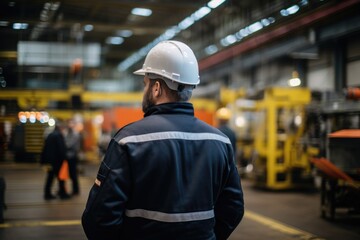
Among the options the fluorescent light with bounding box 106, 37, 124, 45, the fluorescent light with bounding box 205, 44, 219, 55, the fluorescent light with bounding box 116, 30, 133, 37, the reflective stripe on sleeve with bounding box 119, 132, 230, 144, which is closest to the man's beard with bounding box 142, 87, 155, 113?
the reflective stripe on sleeve with bounding box 119, 132, 230, 144

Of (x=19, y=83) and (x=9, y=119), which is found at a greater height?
(x=19, y=83)

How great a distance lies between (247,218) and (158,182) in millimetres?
5931

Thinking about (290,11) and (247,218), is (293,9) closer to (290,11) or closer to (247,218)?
(290,11)

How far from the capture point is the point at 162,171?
198 cm

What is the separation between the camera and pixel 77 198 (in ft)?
31.8

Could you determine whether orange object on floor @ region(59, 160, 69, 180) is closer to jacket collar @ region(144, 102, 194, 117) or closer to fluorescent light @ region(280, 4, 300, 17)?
fluorescent light @ region(280, 4, 300, 17)

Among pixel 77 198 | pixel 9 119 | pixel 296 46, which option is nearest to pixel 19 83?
pixel 9 119

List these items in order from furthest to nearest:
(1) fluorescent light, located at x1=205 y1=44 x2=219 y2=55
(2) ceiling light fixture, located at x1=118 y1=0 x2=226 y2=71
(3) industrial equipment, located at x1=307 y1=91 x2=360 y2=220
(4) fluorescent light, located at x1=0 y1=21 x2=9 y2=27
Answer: (1) fluorescent light, located at x1=205 y1=44 x2=219 y2=55
(2) ceiling light fixture, located at x1=118 y1=0 x2=226 y2=71
(3) industrial equipment, located at x1=307 y1=91 x2=360 y2=220
(4) fluorescent light, located at x1=0 y1=21 x2=9 y2=27

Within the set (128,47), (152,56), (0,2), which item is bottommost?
(152,56)

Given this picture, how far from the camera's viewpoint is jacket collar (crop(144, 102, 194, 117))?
2.10 meters

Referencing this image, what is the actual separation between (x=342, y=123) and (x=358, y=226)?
2151mm

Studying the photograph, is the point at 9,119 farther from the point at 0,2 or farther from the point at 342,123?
the point at 342,123

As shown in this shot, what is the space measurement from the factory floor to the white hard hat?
14.3 feet

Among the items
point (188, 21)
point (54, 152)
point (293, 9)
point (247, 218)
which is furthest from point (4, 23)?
point (188, 21)
